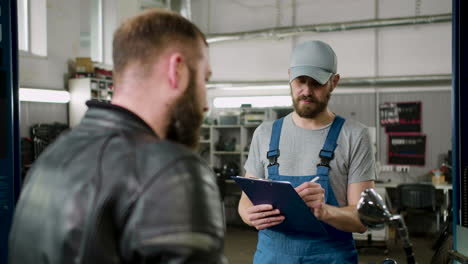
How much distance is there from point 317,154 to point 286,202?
1.18 ft

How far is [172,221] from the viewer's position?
0.77 meters

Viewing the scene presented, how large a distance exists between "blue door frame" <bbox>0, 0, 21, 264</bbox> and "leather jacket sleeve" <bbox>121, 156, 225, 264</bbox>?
2.21 meters

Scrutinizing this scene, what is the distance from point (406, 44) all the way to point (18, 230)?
28.2 ft

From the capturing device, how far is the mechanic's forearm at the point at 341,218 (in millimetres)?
1837

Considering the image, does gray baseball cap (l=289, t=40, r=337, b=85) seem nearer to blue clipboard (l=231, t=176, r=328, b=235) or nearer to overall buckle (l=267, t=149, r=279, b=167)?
overall buckle (l=267, t=149, r=279, b=167)

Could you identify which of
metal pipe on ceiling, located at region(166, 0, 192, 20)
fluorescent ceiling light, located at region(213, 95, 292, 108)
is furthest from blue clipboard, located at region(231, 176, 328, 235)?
metal pipe on ceiling, located at region(166, 0, 192, 20)

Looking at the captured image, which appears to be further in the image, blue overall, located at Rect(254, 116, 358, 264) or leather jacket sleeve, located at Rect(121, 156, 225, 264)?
blue overall, located at Rect(254, 116, 358, 264)

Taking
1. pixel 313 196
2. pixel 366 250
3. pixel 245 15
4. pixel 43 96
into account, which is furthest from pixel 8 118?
pixel 245 15

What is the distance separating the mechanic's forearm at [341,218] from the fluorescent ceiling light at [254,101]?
23.3ft

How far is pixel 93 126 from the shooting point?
93cm

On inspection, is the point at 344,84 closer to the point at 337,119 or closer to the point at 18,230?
the point at 337,119

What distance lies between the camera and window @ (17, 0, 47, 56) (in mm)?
7211

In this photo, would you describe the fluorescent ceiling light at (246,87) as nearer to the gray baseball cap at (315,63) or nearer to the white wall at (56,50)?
the white wall at (56,50)

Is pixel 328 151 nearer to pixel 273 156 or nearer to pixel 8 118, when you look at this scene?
pixel 273 156
